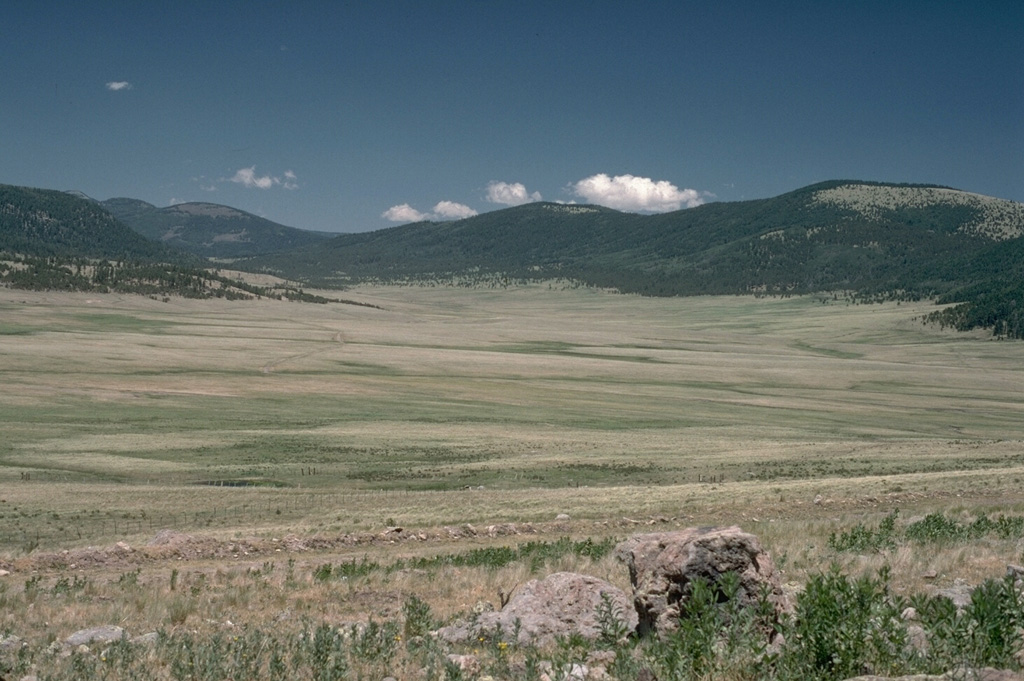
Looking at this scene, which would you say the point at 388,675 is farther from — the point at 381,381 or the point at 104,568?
the point at 381,381

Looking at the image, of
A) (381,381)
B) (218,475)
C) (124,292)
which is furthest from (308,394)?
(124,292)

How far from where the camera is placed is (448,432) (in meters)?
54.2

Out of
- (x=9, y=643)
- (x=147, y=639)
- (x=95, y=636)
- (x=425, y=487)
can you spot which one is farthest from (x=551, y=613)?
(x=425, y=487)

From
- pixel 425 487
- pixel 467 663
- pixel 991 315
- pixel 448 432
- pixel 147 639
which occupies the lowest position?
pixel 448 432

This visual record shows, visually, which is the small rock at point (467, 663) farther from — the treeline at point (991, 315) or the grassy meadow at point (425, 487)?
the treeline at point (991, 315)

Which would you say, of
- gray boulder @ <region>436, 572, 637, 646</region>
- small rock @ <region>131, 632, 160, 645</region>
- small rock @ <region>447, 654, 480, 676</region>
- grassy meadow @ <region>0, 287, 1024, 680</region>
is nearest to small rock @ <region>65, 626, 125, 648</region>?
small rock @ <region>131, 632, 160, 645</region>

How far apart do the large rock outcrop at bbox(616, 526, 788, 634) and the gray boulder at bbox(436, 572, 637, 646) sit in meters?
0.60

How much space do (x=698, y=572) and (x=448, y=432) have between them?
45.6 metres

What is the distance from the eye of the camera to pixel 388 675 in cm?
842

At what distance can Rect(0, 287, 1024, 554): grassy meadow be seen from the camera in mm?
27406

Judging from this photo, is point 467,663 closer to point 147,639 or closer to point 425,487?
point 147,639

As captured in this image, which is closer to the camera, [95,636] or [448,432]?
[95,636]

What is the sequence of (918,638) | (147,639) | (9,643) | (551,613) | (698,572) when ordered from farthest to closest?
(551,613) → (147,639) → (9,643) → (698,572) → (918,638)

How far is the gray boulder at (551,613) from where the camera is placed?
10086mm
